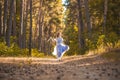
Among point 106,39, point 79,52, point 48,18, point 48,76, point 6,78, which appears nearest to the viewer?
point 6,78

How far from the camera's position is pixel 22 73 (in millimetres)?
9250

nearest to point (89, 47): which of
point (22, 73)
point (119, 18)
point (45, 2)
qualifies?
point (119, 18)

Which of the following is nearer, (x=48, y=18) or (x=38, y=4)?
(x=38, y=4)

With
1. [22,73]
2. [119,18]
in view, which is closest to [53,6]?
[119,18]

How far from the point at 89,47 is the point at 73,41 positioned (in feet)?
38.7

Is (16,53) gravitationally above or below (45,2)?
below

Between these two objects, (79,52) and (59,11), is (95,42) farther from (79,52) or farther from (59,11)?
(59,11)

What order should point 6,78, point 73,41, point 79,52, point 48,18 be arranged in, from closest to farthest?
point 6,78
point 79,52
point 73,41
point 48,18

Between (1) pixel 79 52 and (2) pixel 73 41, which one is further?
(2) pixel 73 41

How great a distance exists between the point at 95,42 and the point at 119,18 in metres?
4.24

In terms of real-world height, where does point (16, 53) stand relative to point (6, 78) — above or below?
below

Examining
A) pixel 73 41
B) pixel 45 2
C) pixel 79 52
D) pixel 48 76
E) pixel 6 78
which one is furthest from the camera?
pixel 45 2

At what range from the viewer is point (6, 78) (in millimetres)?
8125

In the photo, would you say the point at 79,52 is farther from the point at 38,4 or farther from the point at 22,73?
the point at 38,4
